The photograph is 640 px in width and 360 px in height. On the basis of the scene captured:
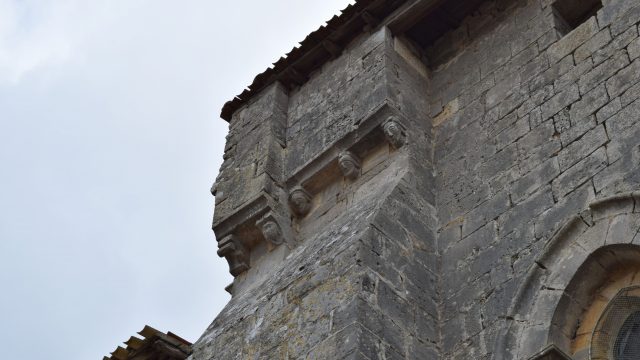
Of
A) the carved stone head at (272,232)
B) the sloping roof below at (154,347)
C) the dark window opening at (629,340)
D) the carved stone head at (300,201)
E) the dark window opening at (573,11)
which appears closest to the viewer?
the dark window opening at (629,340)

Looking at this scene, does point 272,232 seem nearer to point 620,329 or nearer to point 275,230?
point 275,230

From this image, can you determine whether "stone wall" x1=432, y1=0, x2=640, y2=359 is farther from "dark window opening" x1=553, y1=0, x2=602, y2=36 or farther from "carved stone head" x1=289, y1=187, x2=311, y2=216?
"carved stone head" x1=289, y1=187, x2=311, y2=216

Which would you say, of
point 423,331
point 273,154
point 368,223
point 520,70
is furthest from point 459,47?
point 423,331

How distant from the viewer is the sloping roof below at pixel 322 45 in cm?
923

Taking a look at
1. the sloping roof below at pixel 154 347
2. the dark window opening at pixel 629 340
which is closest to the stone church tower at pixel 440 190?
the dark window opening at pixel 629 340

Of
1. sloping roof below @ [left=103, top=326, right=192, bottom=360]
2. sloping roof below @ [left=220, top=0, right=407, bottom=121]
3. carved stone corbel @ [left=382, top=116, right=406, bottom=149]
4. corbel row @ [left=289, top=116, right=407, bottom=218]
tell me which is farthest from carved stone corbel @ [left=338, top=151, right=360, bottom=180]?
sloping roof below @ [left=103, top=326, right=192, bottom=360]

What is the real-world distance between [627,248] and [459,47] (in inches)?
126

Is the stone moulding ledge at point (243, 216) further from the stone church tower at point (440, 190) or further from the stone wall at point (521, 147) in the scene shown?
the stone wall at point (521, 147)

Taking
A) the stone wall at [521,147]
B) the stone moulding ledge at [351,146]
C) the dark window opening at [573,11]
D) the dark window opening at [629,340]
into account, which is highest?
the dark window opening at [573,11]

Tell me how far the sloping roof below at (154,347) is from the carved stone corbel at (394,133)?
8.07 ft

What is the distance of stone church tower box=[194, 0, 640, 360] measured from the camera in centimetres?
631

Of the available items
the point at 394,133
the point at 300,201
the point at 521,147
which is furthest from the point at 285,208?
the point at 521,147

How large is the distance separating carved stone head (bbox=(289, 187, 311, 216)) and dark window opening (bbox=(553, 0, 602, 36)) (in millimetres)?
2202

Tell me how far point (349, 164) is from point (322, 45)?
1613mm
